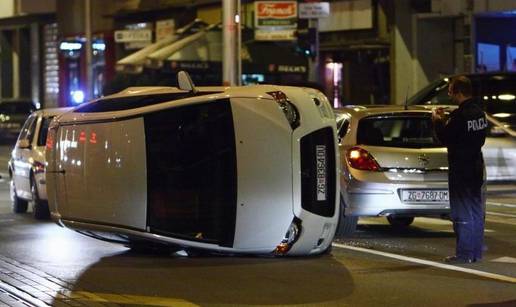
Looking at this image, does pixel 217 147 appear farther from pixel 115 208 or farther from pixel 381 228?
pixel 381 228

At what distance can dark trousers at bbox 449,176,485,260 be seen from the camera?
9.20 metres

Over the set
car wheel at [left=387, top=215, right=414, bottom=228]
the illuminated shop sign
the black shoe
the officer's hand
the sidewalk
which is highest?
the illuminated shop sign

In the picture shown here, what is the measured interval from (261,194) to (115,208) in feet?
4.67

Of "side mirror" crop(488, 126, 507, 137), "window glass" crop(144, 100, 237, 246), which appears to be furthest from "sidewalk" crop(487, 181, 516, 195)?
"window glass" crop(144, 100, 237, 246)

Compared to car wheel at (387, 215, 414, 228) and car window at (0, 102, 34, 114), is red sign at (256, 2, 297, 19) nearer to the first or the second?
car wheel at (387, 215, 414, 228)

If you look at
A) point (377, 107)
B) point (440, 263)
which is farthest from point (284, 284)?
point (377, 107)

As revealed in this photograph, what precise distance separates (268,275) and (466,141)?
7.49ft

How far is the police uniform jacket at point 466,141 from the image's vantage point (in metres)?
9.16

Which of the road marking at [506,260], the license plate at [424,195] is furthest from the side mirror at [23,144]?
the road marking at [506,260]

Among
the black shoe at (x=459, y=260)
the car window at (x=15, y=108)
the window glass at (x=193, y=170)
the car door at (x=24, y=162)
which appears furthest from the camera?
the car window at (x=15, y=108)

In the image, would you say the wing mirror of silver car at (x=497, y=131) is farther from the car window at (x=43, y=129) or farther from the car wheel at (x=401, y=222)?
the car window at (x=43, y=129)

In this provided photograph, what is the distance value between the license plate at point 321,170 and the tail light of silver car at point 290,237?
0.34m

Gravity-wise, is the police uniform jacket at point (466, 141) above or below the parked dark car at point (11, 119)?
above

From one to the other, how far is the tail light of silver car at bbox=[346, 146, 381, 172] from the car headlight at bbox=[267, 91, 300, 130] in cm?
215
